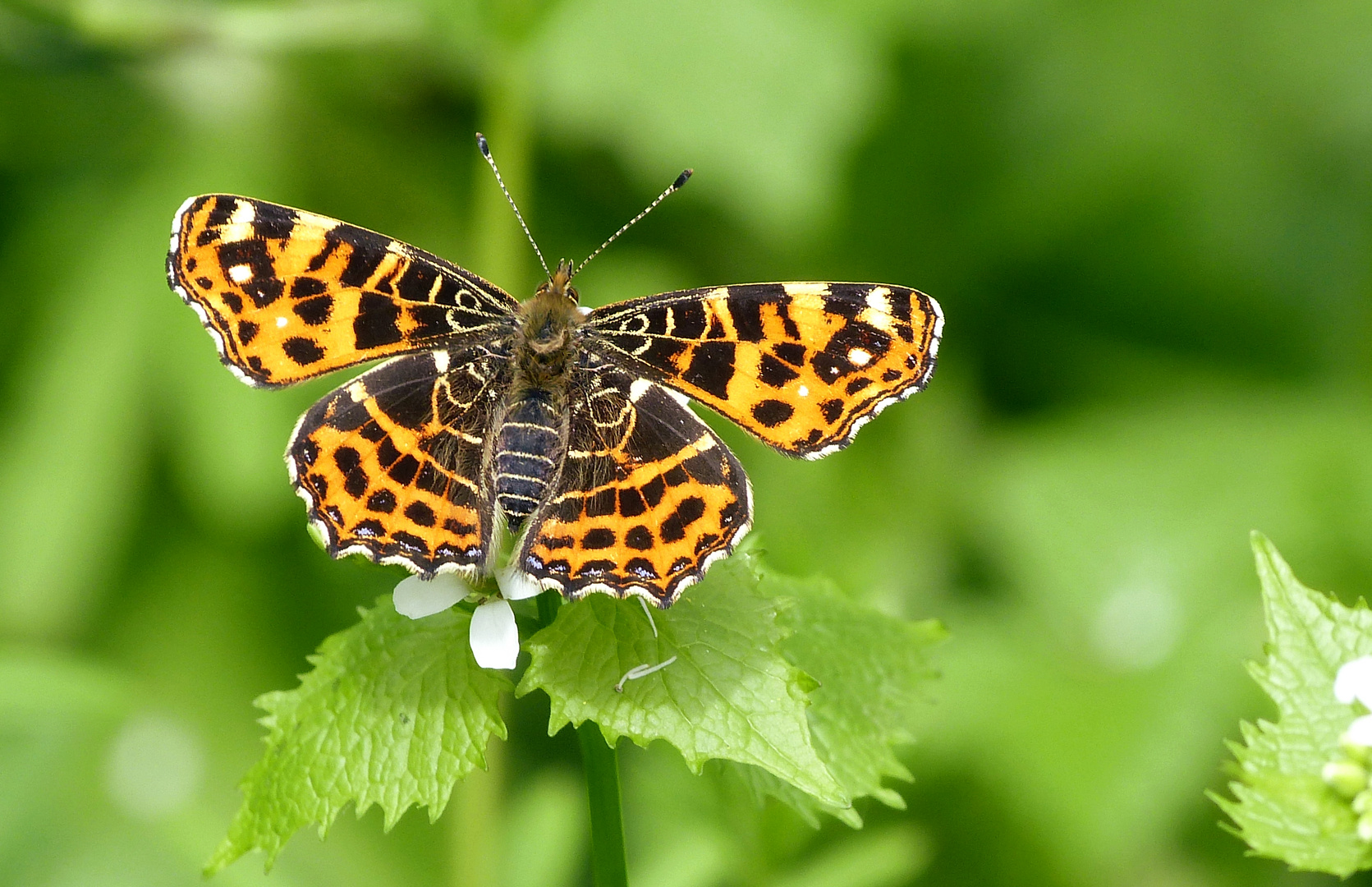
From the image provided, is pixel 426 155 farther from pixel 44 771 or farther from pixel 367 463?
pixel 367 463

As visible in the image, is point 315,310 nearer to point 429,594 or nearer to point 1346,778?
point 429,594

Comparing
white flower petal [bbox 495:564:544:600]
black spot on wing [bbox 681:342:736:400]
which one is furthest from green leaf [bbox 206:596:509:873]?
black spot on wing [bbox 681:342:736:400]

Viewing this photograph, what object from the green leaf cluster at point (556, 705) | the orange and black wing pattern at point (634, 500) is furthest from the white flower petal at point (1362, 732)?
the orange and black wing pattern at point (634, 500)

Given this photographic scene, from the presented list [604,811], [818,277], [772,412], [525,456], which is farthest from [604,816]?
[818,277]

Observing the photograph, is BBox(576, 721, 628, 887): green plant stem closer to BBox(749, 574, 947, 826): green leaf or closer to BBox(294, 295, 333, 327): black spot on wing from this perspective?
BBox(749, 574, 947, 826): green leaf

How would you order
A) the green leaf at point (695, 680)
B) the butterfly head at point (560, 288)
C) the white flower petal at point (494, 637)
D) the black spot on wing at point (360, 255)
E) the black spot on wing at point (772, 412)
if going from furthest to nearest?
the butterfly head at point (560, 288) < the black spot on wing at point (360, 255) < the black spot on wing at point (772, 412) < the white flower petal at point (494, 637) < the green leaf at point (695, 680)

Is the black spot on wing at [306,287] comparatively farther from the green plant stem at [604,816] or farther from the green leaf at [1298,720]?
the green leaf at [1298,720]

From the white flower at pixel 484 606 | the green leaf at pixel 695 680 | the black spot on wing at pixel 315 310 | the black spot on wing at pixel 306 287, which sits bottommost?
the green leaf at pixel 695 680
